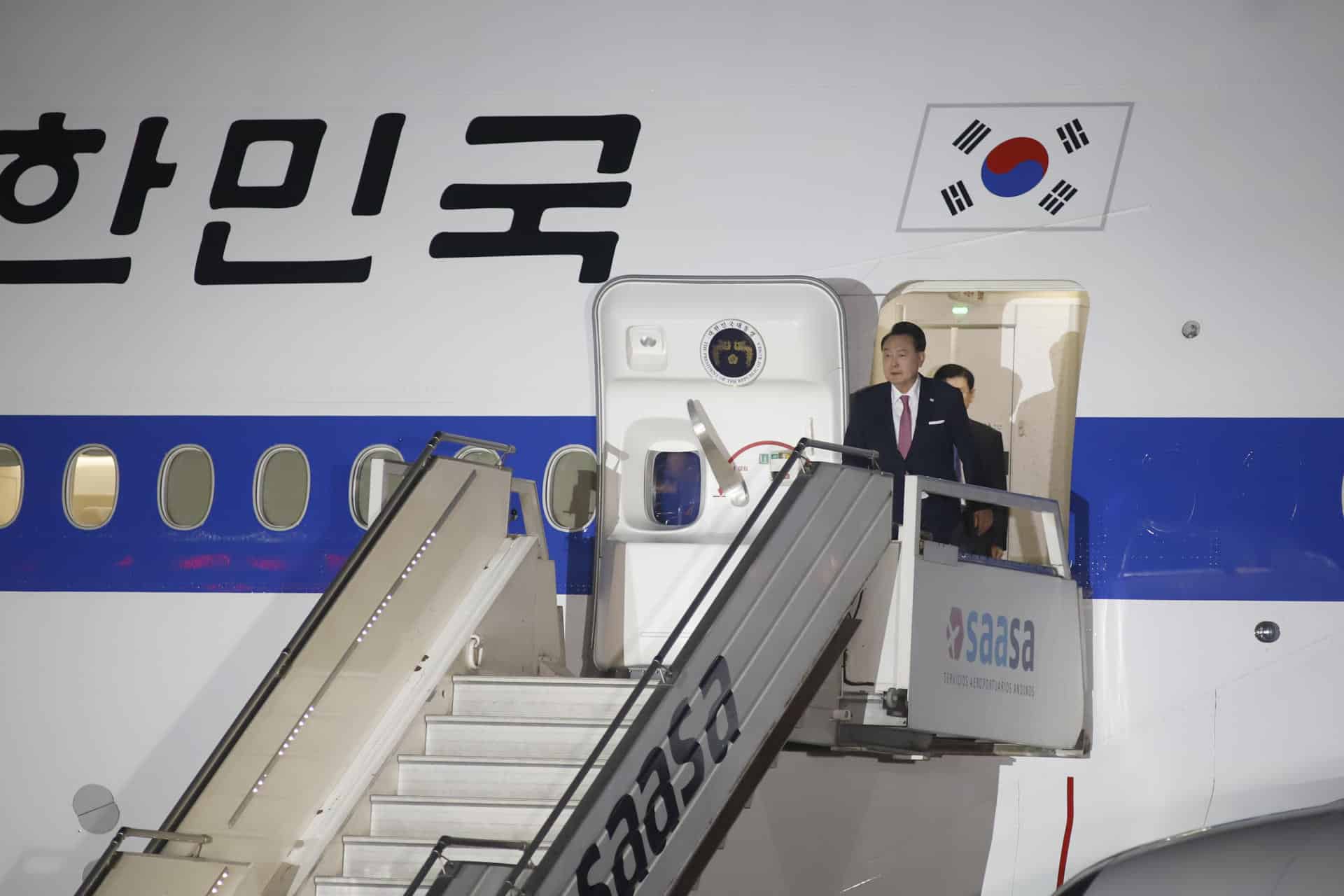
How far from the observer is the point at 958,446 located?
207 inches

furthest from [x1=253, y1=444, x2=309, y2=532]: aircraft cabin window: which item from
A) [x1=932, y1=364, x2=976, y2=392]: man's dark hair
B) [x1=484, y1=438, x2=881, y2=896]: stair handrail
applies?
[x1=932, y1=364, x2=976, y2=392]: man's dark hair

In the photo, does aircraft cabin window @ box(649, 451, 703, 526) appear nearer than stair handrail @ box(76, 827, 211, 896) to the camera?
No

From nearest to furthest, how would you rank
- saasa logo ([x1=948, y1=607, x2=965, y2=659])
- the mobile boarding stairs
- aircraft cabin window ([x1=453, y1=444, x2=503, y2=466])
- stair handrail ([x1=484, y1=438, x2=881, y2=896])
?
1. stair handrail ([x1=484, y1=438, x2=881, y2=896])
2. the mobile boarding stairs
3. saasa logo ([x1=948, y1=607, x2=965, y2=659])
4. aircraft cabin window ([x1=453, y1=444, x2=503, y2=466])

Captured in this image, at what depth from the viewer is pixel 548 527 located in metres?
5.55

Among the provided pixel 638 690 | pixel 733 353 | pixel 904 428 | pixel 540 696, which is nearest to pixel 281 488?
pixel 540 696

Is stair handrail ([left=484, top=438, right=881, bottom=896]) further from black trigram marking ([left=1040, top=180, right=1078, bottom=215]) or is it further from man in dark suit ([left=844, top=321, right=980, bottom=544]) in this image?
black trigram marking ([left=1040, top=180, right=1078, bottom=215])

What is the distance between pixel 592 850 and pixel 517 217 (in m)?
2.97

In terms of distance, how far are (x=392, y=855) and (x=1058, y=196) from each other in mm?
3632

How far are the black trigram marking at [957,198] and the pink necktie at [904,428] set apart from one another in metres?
0.82

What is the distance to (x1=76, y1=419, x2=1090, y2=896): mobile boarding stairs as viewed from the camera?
12.8ft

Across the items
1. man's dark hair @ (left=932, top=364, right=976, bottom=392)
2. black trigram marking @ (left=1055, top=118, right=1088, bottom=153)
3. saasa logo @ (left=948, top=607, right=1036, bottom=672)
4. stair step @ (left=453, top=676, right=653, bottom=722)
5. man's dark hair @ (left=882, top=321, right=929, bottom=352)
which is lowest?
stair step @ (left=453, top=676, right=653, bottom=722)

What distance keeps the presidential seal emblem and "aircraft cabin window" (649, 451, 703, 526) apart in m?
0.37

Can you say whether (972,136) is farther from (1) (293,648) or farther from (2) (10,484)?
(2) (10,484)

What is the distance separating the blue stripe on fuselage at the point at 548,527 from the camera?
5.04m
